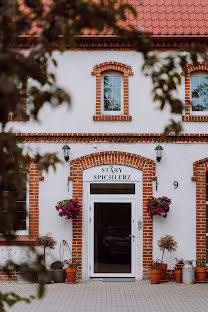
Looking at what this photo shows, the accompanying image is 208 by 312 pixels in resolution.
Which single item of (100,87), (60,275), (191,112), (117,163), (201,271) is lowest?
(60,275)

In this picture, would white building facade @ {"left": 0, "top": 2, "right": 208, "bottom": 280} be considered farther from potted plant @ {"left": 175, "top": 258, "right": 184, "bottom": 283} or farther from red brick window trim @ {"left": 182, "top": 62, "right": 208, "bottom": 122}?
Result: potted plant @ {"left": 175, "top": 258, "right": 184, "bottom": 283}

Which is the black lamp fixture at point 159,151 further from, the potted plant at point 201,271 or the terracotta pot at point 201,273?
the terracotta pot at point 201,273

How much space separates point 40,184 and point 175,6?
6.66 m

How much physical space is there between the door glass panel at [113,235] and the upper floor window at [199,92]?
3398mm

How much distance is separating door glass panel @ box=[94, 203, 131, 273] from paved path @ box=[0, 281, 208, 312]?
713mm

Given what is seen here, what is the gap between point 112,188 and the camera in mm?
15070

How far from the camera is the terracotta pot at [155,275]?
14.2 metres

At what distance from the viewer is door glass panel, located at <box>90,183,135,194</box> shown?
15.1 metres

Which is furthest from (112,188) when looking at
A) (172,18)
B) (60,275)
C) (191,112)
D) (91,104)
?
(172,18)

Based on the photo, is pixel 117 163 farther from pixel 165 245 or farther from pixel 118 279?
pixel 118 279

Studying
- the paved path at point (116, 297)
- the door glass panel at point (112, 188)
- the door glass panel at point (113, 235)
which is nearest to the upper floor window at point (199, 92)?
the door glass panel at point (112, 188)

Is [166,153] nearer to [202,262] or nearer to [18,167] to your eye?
[202,262]

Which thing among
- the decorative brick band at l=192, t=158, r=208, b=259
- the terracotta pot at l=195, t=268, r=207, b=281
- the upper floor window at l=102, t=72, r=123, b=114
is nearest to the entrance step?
the terracotta pot at l=195, t=268, r=207, b=281

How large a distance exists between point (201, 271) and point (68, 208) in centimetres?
389
